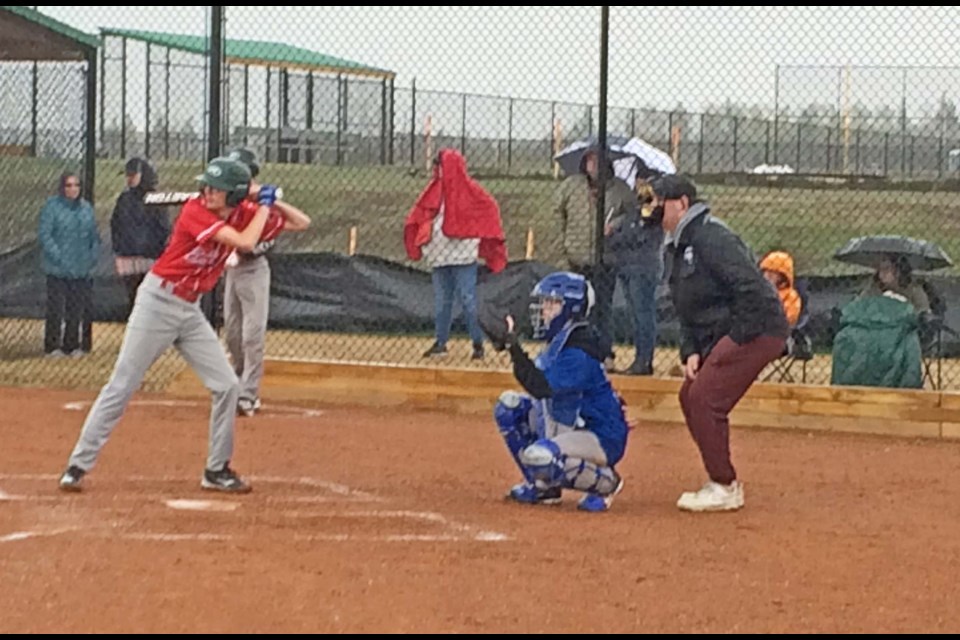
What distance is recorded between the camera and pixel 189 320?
8.49m

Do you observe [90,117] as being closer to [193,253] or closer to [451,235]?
[451,235]

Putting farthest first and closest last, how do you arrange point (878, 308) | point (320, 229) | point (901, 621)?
point (320, 229), point (878, 308), point (901, 621)

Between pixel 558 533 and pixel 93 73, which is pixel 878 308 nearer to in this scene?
pixel 558 533

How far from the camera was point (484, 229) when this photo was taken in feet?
48.1

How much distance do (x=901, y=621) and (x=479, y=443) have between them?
5.10 meters

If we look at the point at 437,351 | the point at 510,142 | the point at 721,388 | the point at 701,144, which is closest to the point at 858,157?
the point at 701,144

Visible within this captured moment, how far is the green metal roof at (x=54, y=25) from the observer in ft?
48.9

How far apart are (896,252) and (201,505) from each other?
656 cm

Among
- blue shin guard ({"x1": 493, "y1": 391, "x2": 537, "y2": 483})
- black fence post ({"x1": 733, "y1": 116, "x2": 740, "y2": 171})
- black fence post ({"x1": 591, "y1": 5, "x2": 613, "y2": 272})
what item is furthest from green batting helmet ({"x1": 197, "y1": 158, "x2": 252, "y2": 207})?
black fence post ({"x1": 733, "y1": 116, "x2": 740, "y2": 171})

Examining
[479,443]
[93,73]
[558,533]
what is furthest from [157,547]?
[93,73]

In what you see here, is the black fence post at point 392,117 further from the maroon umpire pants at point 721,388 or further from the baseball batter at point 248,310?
the maroon umpire pants at point 721,388

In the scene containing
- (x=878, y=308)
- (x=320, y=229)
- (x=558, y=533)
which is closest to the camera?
(x=558, y=533)

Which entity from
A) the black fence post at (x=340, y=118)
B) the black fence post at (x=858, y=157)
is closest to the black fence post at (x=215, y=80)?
the black fence post at (x=340, y=118)

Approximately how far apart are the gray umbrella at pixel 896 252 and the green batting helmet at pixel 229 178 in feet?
19.9
